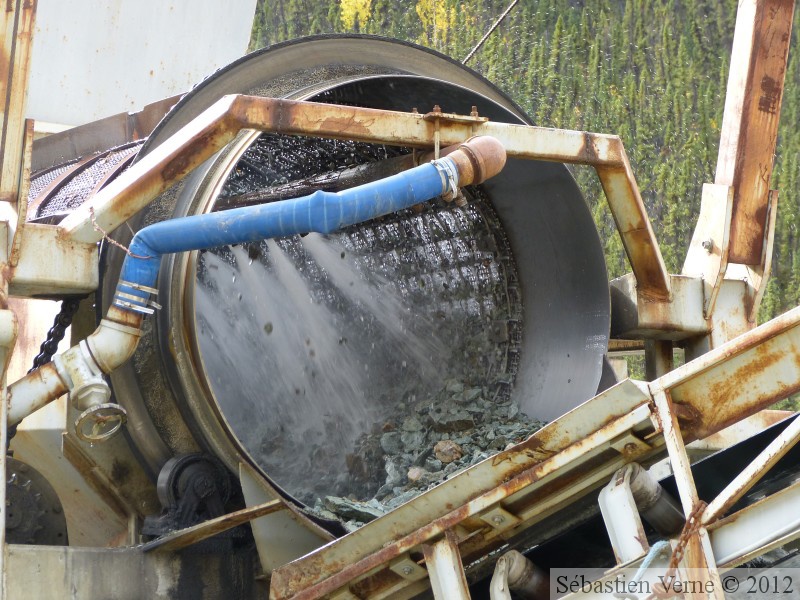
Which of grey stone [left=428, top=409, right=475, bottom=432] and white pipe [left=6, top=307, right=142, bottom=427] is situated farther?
grey stone [left=428, top=409, right=475, bottom=432]

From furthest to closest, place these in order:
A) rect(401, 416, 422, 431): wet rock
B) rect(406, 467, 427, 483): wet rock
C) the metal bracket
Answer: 1. rect(401, 416, 422, 431): wet rock
2. rect(406, 467, 427, 483): wet rock
3. the metal bracket

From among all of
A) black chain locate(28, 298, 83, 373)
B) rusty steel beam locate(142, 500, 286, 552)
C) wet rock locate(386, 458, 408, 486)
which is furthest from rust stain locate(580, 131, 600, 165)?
black chain locate(28, 298, 83, 373)

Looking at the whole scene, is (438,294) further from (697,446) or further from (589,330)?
(697,446)

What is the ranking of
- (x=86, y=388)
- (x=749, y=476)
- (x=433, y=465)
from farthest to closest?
(x=433, y=465) < (x=86, y=388) < (x=749, y=476)

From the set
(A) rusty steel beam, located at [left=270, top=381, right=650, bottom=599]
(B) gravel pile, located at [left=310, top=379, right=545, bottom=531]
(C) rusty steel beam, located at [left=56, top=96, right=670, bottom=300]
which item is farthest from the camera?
(B) gravel pile, located at [left=310, top=379, right=545, bottom=531]

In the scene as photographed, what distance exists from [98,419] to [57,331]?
0.41 meters

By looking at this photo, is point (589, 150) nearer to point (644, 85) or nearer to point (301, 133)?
point (301, 133)

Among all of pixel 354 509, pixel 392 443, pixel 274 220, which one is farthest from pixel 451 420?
pixel 274 220

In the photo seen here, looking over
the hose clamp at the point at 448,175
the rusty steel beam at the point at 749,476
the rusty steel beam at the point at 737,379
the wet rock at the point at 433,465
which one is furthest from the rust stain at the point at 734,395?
the wet rock at the point at 433,465

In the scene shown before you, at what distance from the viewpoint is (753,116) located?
4.25m

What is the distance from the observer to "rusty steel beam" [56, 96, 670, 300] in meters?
3.12

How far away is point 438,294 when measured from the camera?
4762 mm

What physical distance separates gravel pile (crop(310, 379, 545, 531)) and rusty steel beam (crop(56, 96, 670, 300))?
0.98m

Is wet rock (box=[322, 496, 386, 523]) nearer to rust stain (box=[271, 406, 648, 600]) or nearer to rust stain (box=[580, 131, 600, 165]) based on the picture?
rust stain (box=[271, 406, 648, 600])
